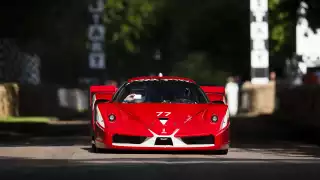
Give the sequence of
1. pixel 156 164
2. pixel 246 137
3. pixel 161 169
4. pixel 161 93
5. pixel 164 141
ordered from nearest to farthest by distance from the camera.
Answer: pixel 161 169 < pixel 156 164 < pixel 164 141 < pixel 161 93 < pixel 246 137

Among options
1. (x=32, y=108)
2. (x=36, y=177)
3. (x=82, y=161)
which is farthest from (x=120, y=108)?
(x=32, y=108)

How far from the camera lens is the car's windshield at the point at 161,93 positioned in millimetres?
13875

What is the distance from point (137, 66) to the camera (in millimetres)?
70875

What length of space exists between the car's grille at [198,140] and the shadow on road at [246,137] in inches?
93.2

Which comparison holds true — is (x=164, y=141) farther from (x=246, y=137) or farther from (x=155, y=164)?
(x=246, y=137)

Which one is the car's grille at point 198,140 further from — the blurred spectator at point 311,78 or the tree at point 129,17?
the tree at point 129,17

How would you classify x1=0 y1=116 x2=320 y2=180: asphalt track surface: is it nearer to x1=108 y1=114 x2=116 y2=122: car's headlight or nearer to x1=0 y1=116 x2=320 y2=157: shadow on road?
x1=0 y1=116 x2=320 y2=157: shadow on road

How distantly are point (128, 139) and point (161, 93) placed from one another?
1.71 m

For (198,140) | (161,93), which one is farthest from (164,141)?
(161,93)

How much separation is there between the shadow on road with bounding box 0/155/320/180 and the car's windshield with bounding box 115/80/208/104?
1632mm

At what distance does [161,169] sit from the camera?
11.0m

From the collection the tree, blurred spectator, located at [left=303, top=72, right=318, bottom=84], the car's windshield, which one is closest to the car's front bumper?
the car's windshield

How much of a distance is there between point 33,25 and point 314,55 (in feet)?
32.5

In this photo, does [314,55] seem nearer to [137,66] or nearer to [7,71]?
[7,71]
